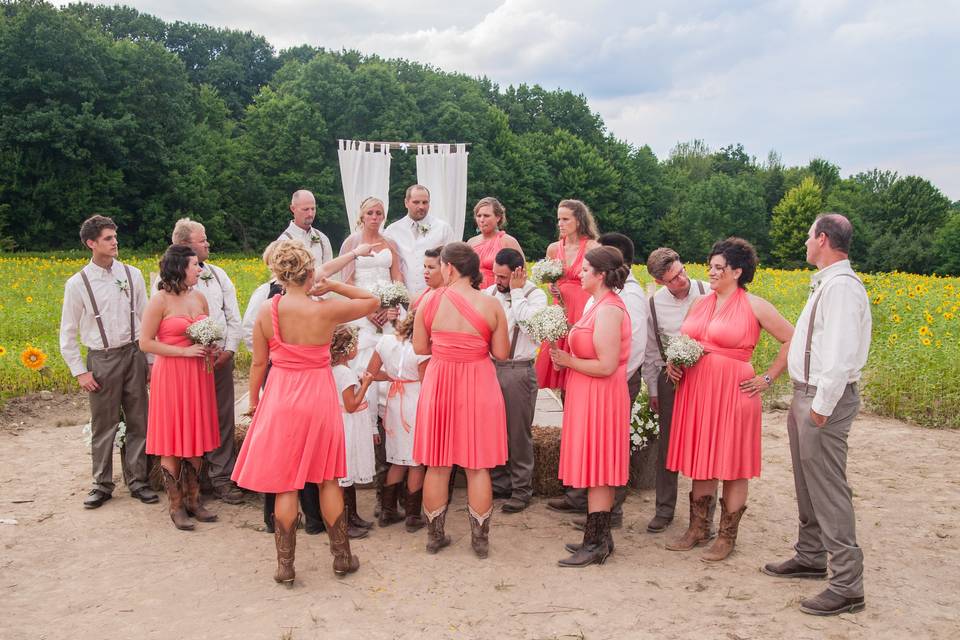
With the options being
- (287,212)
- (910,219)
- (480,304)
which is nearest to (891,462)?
(480,304)

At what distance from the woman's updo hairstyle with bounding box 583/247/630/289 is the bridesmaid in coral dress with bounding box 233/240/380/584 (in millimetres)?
1526

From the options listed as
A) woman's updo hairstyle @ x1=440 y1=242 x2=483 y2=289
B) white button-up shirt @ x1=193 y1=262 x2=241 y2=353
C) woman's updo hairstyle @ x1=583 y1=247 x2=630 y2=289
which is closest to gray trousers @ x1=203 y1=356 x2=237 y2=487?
white button-up shirt @ x1=193 y1=262 x2=241 y2=353

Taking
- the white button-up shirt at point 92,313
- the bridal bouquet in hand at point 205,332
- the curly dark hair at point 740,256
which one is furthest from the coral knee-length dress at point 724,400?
the white button-up shirt at point 92,313

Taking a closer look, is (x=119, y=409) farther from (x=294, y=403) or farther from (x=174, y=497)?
(x=294, y=403)

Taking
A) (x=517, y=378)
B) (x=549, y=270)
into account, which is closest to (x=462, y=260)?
(x=549, y=270)

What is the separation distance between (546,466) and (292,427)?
9.25 ft

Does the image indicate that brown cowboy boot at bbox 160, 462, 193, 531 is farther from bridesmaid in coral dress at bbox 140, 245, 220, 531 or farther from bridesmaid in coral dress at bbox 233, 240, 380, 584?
bridesmaid in coral dress at bbox 233, 240, 380, 584

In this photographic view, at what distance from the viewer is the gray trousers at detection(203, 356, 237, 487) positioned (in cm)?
673

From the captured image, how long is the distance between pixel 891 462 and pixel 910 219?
183ft

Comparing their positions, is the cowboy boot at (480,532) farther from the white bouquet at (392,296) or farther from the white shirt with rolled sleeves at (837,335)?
the white shirt with rolled sleeves at (837,335)

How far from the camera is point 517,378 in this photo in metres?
6.41

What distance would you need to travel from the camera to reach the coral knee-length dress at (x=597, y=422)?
202 inches

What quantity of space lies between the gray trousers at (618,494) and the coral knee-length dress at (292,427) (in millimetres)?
2370

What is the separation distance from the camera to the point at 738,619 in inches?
177
